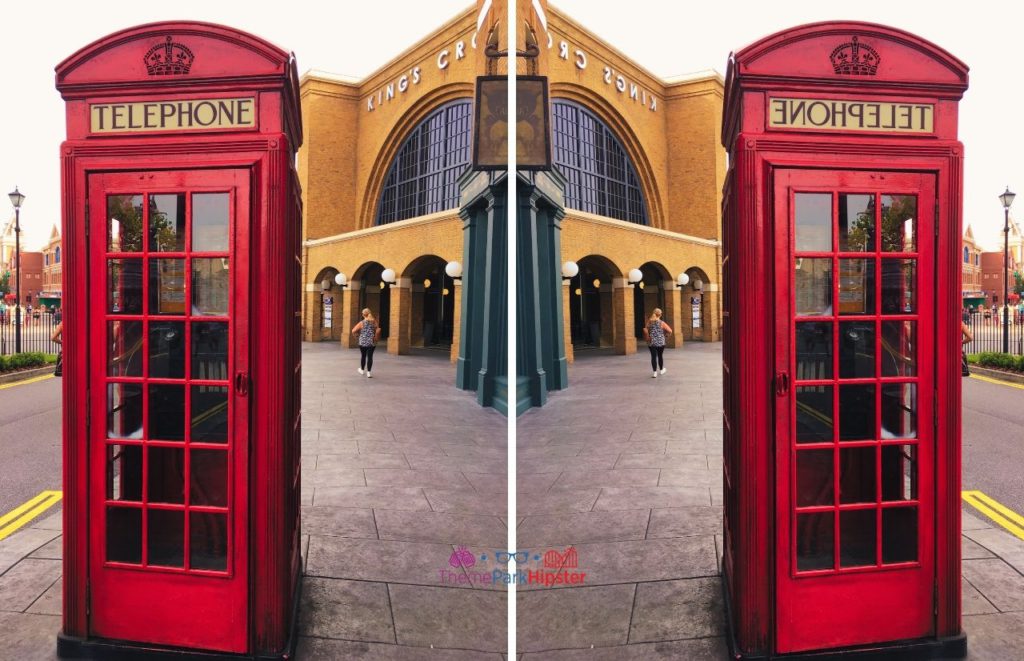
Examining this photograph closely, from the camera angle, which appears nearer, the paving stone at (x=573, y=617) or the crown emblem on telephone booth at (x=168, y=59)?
the crown emblem on telephone booth at (x=168, y=59)

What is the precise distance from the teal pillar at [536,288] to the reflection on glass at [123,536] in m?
5.90

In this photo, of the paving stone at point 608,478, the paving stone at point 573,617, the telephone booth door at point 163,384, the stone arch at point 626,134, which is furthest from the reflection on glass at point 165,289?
the stone arch at point 626,134

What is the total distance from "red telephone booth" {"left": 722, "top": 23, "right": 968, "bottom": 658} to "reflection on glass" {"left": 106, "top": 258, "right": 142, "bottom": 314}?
318 cm

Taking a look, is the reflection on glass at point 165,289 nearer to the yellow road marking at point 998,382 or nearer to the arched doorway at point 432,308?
the yellow road marking at point 998,382

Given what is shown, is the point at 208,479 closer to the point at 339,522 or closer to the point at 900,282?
the point at 339,522

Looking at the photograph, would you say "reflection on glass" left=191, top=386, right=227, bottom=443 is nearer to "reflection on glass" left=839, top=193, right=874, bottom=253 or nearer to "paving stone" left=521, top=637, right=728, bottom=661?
"paving stone" left=521, top=637, right=728, bottom=661

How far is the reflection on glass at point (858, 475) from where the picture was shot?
374 centimetres

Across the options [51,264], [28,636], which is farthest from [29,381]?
[51,264]

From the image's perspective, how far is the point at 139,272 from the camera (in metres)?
3.34

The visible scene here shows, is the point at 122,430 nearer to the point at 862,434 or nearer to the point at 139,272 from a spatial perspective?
the point at 139,272

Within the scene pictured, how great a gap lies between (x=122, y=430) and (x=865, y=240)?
4.52 meters

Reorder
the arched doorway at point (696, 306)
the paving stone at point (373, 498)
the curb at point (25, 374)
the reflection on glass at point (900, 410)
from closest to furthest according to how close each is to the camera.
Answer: the reflection on glass at point (900, 410) < the paving stone at point (373, 498) < the curb at point (25, 374) < the arched doorway at point (696, 306)

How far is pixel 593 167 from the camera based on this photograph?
2758 cm

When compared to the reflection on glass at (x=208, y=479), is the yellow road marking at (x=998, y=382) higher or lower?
lower
